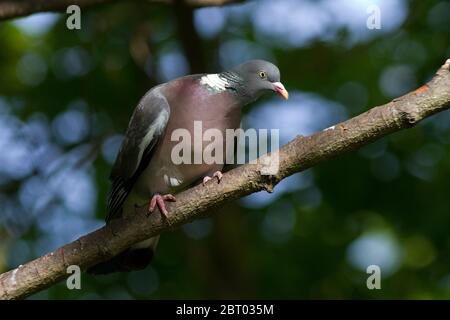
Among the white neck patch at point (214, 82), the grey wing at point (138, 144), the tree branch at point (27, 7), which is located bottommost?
the grey wing at point (138, 144)

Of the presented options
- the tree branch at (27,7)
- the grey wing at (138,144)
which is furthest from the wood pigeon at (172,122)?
the tree branch at (27,7)

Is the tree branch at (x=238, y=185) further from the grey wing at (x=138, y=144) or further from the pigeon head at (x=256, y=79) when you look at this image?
the pigeon head at (x=256, y=79)

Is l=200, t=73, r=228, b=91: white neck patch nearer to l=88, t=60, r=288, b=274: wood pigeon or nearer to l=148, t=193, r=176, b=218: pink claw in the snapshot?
l=88, t=60, r=288, b=274: wood pigeon

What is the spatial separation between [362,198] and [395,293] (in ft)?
3.03

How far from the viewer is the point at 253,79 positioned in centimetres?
509

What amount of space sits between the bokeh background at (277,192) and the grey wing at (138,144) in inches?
74.9

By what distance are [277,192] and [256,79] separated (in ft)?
7.92

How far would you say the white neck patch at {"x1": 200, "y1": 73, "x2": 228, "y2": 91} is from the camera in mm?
5027

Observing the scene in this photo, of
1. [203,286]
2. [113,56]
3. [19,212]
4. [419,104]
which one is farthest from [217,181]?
[113,56]

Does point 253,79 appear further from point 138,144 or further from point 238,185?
point 238,185

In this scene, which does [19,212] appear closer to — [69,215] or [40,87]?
[69,215]

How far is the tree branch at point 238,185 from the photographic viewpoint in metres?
3.72

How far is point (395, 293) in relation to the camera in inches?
261
